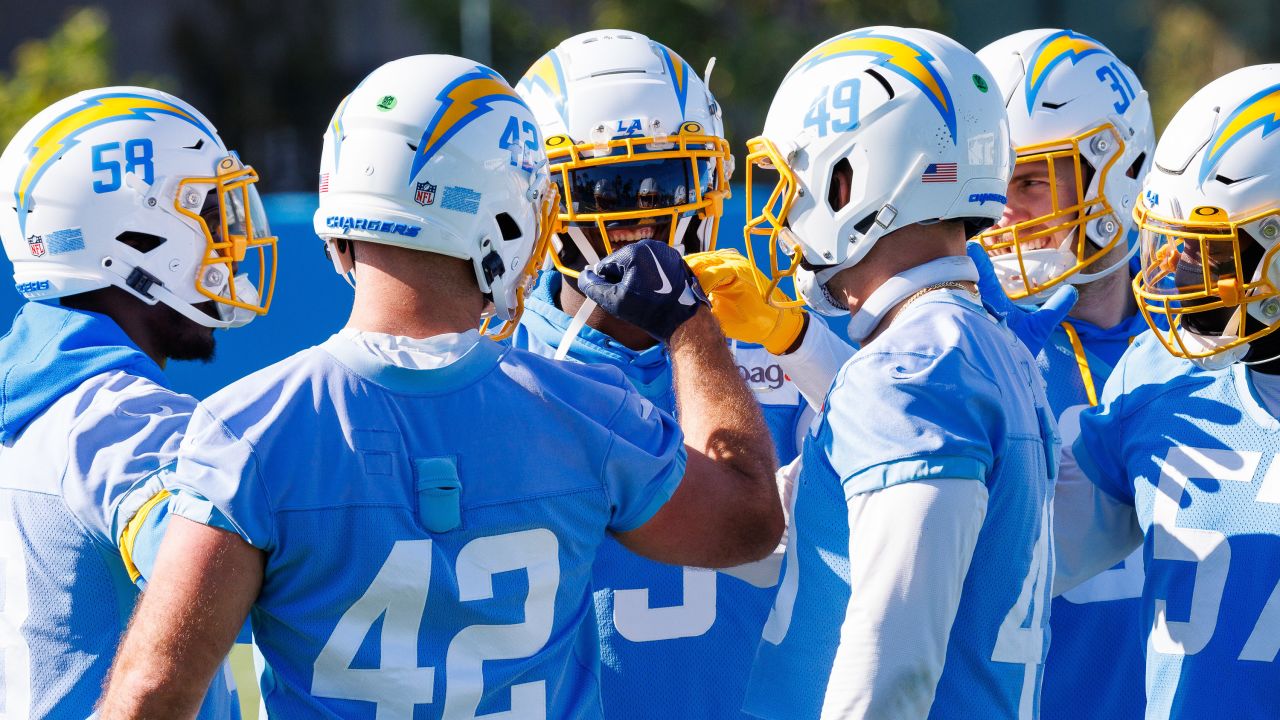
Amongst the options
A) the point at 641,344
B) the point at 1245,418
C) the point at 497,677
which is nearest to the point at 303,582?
the point at 497,677

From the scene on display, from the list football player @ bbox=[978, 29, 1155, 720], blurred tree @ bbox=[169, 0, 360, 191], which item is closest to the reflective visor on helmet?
football player @ bbox=[978, 29, 1155, 720]

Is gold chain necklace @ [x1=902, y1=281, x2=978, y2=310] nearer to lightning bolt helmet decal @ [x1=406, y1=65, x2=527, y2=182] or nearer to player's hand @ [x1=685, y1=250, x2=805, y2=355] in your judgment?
player's hand @ [x1=685, y1=250, x2=805, y2=355]

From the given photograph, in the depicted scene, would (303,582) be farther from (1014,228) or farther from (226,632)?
(1014,228)

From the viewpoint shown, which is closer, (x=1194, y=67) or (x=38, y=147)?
(x=38, y=147)

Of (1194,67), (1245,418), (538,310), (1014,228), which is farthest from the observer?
(1194,67)

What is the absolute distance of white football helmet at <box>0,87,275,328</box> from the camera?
3.16 metres

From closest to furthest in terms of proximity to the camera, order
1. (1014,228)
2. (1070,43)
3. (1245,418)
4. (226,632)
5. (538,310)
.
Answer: (226,632), (1245,418), (538,310), (1014,228), (1070,43)

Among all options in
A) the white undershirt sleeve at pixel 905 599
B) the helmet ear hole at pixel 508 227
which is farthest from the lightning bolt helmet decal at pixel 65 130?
the white undershirt sleeve at pixel 905 599

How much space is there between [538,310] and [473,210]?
1050mm

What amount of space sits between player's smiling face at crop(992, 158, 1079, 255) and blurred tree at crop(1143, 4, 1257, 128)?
14901 millimetres

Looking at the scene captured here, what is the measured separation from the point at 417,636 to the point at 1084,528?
5.07 feet

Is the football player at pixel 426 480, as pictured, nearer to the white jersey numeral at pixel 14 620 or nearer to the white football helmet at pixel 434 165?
the white football helmet at pixel 434 165

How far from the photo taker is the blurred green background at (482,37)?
→ 628 inches

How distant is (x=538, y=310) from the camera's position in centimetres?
341
